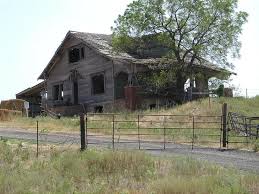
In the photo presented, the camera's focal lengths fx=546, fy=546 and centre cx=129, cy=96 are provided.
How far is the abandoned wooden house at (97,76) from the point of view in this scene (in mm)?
42469

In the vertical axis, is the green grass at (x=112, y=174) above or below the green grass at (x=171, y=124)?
below

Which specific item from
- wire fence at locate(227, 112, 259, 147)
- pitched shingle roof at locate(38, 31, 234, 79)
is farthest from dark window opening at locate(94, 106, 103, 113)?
wire fence at locate(227, 112, 259, 147)

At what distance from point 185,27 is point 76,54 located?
1163 cm

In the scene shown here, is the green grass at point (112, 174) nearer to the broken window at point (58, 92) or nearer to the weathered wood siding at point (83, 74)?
the weathered wood siding at point (83, 74)

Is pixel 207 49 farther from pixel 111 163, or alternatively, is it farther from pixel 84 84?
pixel 111 163

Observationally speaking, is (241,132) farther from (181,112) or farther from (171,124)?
(181,112)

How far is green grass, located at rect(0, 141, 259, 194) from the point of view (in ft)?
44.0

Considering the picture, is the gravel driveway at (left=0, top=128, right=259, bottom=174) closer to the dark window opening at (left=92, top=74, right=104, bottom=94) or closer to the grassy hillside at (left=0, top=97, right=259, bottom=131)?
the grassy hillside at (left=0, top=97, right=259, bottom=131)

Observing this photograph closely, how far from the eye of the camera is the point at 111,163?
16328 mm

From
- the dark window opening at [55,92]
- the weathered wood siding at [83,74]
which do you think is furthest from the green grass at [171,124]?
the dark window opening at [55,92]

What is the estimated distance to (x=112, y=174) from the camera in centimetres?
1571

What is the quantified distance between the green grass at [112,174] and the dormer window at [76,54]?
29280mm

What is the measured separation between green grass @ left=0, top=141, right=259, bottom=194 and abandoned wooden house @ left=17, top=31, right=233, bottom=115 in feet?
75.0

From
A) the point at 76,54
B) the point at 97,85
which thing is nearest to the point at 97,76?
the point at 97,85
